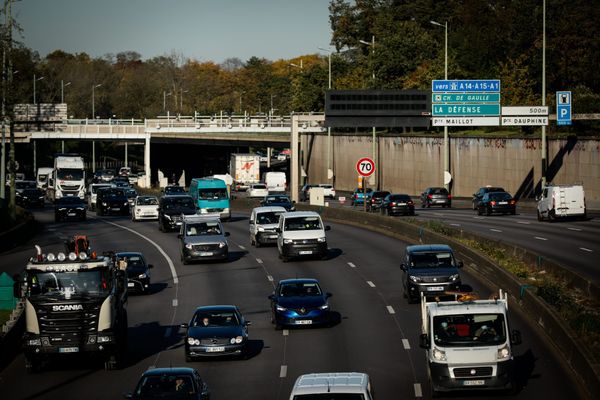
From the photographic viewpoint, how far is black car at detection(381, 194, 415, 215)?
2815 inches

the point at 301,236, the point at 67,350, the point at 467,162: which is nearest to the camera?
the point at 67,350

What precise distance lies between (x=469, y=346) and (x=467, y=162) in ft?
247

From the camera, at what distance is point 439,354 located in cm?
2427

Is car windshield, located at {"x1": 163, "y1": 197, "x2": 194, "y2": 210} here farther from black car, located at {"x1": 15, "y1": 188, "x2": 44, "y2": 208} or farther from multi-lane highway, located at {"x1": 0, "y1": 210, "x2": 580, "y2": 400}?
black car, located at {"x1": 15, "y1": 188, "x2": 44, "y2": 208}

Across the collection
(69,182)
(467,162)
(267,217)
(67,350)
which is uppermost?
(467,162)

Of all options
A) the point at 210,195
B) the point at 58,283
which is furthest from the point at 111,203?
the point at 58,283

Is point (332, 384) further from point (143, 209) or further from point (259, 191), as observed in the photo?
point (259, 191)

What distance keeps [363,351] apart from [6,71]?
4941cm

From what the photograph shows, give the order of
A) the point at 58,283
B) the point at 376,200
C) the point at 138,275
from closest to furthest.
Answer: the point at 58,283 < the point at 138,275 < the point at 376,200

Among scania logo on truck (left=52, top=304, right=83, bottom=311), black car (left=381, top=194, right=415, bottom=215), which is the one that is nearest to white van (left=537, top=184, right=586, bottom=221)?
black car (left=381, top=194, right=415, bottom=215)

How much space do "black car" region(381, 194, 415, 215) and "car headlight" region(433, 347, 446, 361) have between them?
47282mm

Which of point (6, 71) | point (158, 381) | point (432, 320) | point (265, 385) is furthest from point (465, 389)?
point (6, 71)

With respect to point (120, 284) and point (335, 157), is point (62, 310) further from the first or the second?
point (335, 157)

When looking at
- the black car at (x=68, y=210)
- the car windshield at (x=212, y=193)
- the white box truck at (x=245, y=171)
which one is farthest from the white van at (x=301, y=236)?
the white box truck at (x=245, y=171)
